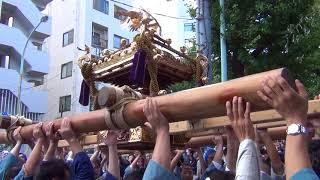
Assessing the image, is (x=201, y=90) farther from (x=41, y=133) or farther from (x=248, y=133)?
(x=41, y=133)

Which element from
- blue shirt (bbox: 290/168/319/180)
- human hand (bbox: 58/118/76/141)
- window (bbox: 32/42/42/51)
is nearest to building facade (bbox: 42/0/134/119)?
window (bbox: 32/42/42/51)

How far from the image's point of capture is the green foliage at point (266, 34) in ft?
24.5

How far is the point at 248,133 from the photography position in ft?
5.74

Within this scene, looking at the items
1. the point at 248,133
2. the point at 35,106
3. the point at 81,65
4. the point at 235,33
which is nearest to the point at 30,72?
the point at 35,106

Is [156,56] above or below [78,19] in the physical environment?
below

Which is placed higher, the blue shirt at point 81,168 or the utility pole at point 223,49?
the utility pole at point 223,49

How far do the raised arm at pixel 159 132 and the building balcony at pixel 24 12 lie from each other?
59.3ft

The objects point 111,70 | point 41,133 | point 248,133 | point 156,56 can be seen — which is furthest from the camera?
point 111,70

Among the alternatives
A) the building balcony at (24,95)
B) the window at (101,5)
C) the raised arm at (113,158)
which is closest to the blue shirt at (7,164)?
the raised arm at (113,158)

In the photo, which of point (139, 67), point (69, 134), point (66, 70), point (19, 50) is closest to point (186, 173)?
point (139, 67)

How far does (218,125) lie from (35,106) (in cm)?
1830

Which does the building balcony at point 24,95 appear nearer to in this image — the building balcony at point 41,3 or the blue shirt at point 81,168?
the building balcony at point 41,3

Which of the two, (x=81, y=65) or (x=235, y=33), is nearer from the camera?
(x=81, y=65)

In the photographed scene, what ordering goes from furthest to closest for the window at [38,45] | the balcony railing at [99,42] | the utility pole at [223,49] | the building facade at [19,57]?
the balcony railing at [99,42]
the window at [38,45]
the building facade at [19,57]
the utility pole at [223,49]
